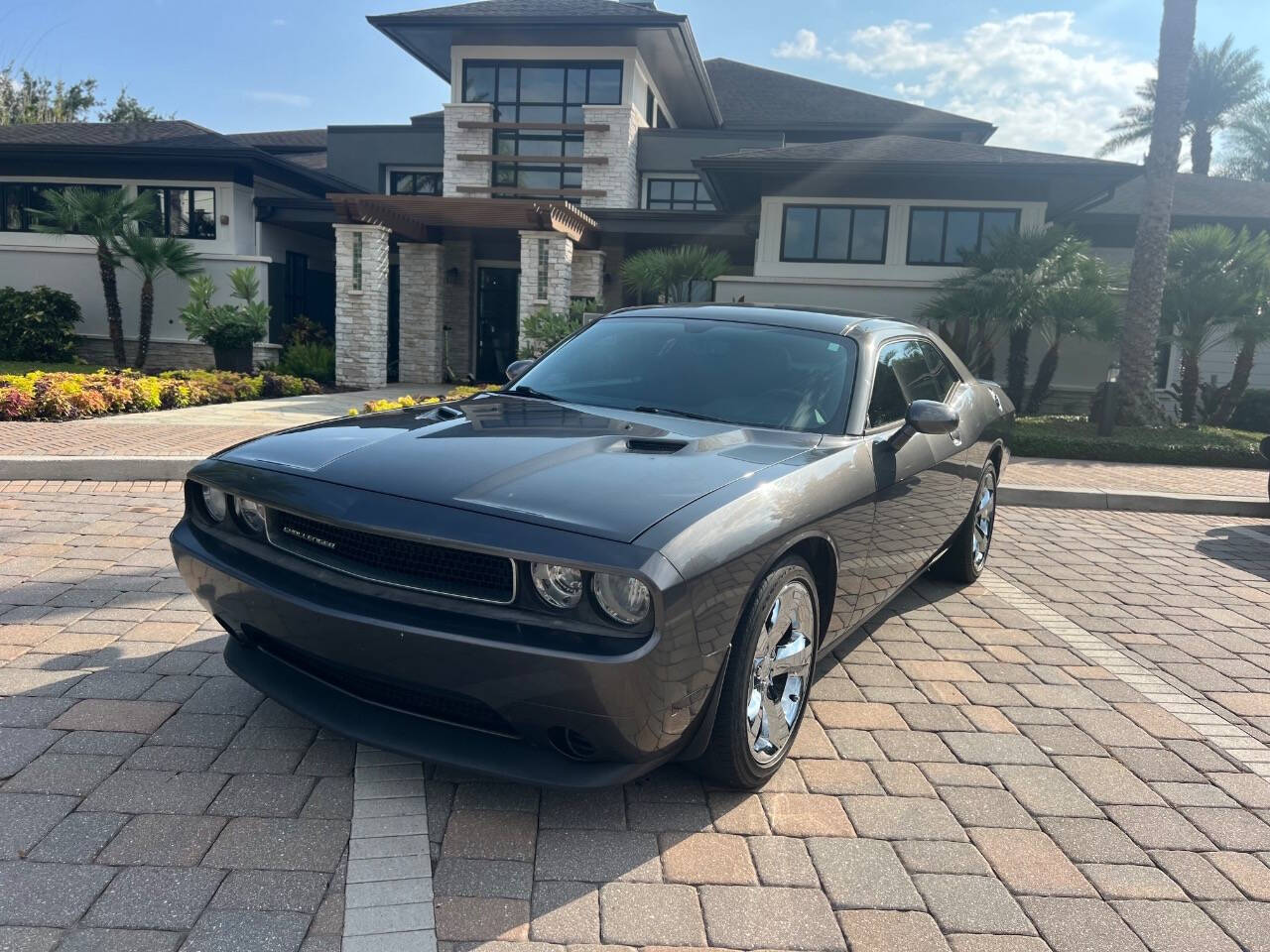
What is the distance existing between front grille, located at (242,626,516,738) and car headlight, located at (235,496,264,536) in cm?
32

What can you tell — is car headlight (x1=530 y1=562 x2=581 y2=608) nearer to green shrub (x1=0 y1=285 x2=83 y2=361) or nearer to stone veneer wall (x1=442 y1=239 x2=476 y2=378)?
stone veneer wall (x1=442 y1=239 x2=476 y2=378)

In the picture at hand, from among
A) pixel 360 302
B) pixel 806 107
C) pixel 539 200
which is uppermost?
pixel 806 107

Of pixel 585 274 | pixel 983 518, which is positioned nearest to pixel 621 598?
pixel 983 518

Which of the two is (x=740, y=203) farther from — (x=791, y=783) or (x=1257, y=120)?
(x=1257, y=120)

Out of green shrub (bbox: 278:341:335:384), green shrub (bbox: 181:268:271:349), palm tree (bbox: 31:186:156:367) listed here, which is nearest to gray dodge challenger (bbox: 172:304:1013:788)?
green shrub (bbox: 181:268:271:349)

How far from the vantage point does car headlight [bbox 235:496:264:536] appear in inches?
118

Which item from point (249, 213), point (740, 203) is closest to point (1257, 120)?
point (740, 203)

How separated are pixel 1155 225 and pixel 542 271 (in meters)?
10.3

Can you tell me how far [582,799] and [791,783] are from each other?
2.35ft

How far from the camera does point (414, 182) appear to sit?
24.9 meters

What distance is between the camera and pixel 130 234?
19.0 metres

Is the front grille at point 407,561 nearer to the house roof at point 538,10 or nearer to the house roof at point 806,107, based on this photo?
the house roof at point 538,10

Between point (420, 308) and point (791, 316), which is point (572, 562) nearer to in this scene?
point (791, 316)

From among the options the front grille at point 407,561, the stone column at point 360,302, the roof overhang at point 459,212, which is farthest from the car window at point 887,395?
the stone column at point 360,302
